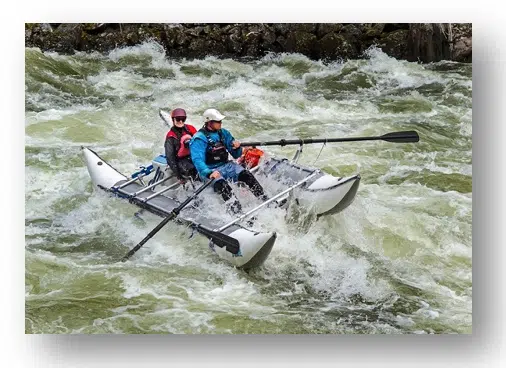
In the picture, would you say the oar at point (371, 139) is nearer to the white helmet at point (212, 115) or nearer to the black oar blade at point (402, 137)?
the black oar blade at point (402, 137)

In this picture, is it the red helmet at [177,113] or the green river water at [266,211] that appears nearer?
the green river water at [266,211]

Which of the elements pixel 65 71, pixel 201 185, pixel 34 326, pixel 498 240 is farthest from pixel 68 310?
pixel 498 240

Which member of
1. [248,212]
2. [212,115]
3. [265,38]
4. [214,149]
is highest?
[265,38]

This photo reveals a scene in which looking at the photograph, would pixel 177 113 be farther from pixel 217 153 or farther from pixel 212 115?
pixel 217 153

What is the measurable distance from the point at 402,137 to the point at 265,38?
1.04m

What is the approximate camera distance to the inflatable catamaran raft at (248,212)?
578cm

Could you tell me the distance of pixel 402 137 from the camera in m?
6.16

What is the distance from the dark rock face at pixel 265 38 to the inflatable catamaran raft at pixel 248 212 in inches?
22.0

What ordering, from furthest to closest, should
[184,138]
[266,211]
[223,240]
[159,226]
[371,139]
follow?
[184,138] < [371,139] < [266,211] < [159,226] < [223,240]

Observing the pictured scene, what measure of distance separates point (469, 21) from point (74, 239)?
8.95 ft

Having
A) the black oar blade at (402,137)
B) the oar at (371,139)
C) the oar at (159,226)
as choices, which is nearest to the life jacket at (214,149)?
the oar at (371,139)

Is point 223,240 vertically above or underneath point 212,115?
underneath

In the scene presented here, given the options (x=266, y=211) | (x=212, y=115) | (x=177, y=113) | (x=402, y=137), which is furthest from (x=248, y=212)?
(x=402, y=137)

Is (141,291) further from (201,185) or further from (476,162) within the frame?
(476,162)
